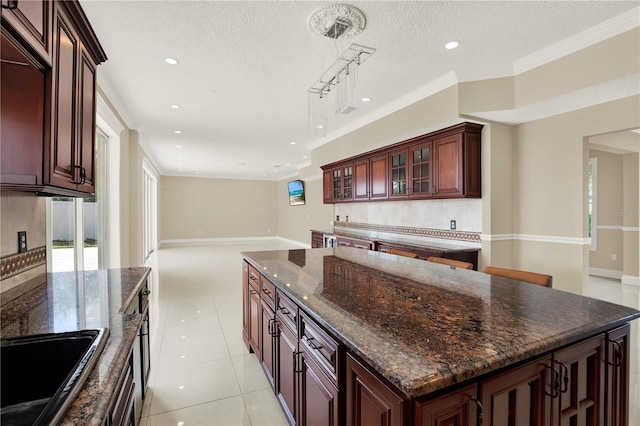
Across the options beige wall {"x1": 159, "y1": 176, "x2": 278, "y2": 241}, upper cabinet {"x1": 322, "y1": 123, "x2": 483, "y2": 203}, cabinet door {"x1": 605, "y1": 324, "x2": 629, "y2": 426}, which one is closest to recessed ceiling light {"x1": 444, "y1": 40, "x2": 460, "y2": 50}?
upper cabinet {"x1": 322, "y1": 123, "x2": 483, "y2": 203}

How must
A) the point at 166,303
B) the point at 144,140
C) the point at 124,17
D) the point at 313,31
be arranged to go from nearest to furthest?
the point at 124,17, the point at 313,31, the point at 166,303, the point at 144,140

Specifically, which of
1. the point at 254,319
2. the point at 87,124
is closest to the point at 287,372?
the point at 254,319

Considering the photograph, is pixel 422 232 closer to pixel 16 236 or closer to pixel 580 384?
pixel 580 384

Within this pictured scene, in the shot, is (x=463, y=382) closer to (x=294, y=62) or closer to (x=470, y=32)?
(x=470, y=32)

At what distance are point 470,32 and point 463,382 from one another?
269 cm

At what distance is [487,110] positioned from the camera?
3.32 meters

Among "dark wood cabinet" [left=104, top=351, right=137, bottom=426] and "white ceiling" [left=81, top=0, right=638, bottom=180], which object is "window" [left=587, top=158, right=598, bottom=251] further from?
"dark wood cabinet" [left=104, top=351, right=137, bottom=426]

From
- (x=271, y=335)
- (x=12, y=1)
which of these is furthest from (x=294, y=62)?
→ (x=271, y=335)

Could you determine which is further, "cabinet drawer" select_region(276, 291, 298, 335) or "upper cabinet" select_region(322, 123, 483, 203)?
"upper cabinet" select_region(322, 123, 483, 203)

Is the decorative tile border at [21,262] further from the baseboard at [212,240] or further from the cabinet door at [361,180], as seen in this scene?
the baseboard at [212,240]

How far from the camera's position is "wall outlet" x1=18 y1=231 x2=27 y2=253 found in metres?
1.71

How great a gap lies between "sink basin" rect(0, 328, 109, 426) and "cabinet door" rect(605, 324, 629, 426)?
191 centimetres

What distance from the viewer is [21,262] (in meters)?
1.72

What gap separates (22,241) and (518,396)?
8.20 ft
